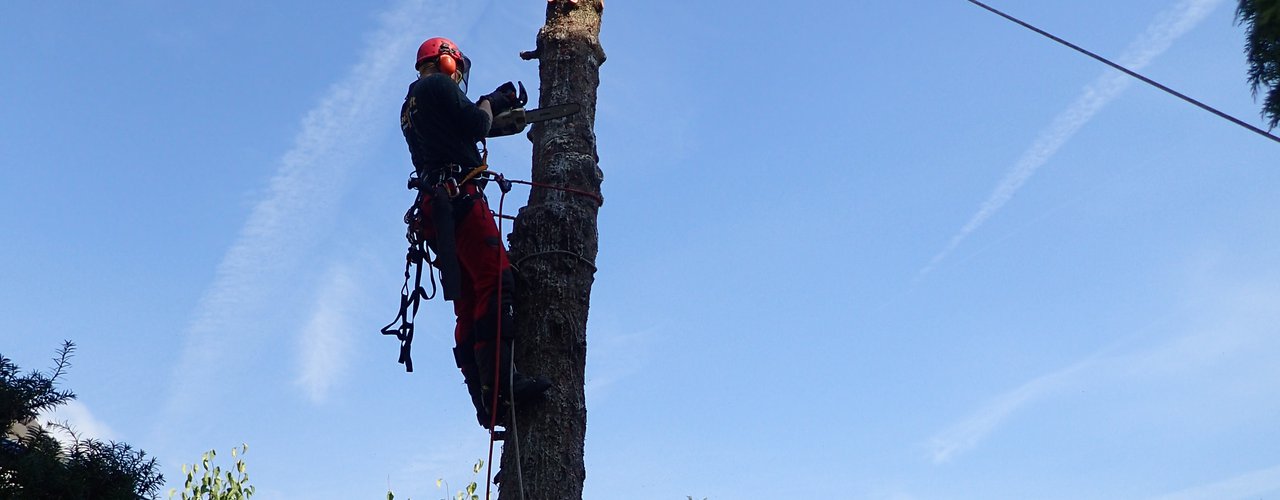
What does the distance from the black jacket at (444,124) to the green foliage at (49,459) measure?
1648mm

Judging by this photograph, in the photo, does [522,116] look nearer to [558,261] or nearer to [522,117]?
[522,117]

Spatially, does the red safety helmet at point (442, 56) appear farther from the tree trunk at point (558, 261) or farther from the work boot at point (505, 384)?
the work boot at point (505, 384)

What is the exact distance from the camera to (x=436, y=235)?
16.7ft

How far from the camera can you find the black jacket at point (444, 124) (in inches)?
208

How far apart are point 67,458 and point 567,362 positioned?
1.98m

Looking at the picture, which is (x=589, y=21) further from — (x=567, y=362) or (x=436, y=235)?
(x=567, y=362)

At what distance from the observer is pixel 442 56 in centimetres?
557

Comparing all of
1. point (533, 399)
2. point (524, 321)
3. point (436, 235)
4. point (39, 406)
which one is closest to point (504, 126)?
point (436, 235)

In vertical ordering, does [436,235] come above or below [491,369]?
above

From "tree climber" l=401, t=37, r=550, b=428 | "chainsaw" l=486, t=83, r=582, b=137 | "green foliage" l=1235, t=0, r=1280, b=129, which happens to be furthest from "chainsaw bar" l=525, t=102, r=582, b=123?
"green foliage" l=1235, t=0, r=1280, b=129

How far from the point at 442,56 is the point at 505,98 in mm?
400

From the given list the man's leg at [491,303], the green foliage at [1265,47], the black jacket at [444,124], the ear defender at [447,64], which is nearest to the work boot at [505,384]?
the man's leg at [491,303]

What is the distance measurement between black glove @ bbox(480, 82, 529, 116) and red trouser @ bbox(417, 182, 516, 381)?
36 cm

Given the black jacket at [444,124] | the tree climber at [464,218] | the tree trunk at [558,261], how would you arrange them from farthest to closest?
the black jacket at [444,124] < the tree climber at [464,218] < the tree trunk at [558,261]
